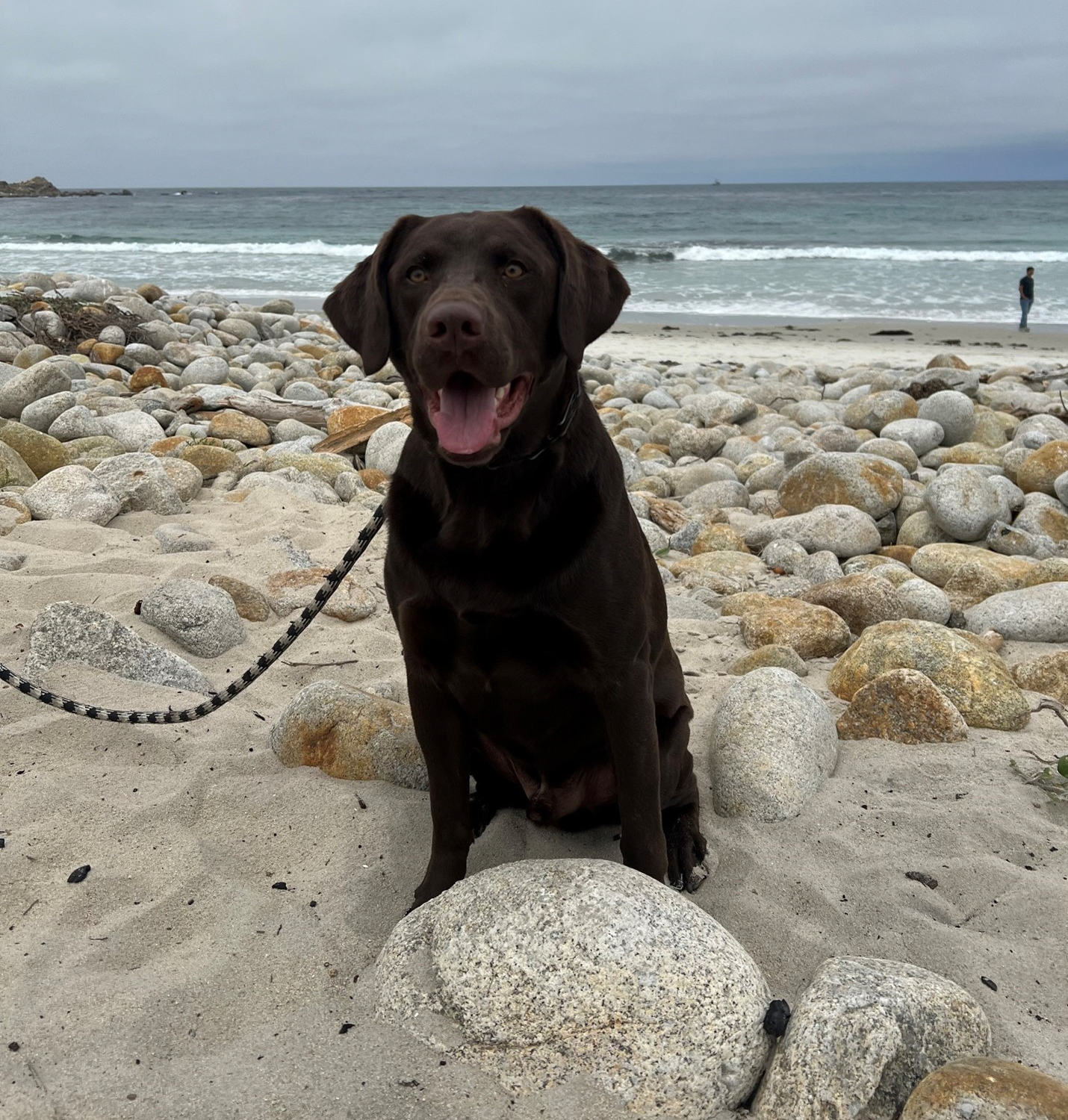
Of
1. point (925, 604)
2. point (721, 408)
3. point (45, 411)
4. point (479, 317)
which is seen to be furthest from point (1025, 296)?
point (479, 317)

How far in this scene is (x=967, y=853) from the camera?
292 centimetres

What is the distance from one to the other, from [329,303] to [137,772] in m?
1.65

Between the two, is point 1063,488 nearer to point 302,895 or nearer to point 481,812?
point 481,812

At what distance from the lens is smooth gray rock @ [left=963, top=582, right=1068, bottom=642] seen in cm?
459

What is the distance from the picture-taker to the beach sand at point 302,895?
203cm

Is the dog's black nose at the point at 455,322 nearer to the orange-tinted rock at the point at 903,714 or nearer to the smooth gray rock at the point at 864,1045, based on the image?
the smooth gray rock at the point at 864,1045

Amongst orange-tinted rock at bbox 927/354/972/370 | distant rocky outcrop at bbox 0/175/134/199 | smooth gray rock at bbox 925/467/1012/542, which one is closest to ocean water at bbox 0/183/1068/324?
orange-tinted rock at bbox 927/354/972/370

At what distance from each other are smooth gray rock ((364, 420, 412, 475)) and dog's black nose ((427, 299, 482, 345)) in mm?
4911

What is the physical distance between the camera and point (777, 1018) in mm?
2078

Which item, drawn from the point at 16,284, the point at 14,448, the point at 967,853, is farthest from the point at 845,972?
the point at 16,284

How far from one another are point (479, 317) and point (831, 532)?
4427 mm

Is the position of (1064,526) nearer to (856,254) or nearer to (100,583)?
(100,583)

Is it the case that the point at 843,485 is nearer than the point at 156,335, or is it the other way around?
the point at 843,485

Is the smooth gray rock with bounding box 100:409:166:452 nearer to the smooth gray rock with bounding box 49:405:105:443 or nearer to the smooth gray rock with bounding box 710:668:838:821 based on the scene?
the smooth gray rock with bounding box 49:405:105:443
